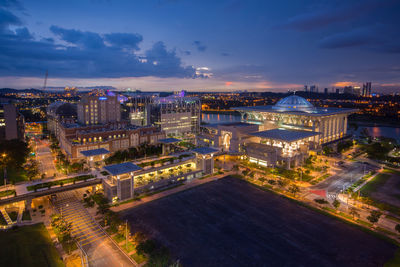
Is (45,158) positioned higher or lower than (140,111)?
lower

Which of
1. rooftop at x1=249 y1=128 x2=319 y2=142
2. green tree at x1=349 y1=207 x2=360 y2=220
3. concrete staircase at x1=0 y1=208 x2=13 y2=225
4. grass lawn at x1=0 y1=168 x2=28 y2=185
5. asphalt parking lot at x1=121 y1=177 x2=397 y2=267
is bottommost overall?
asphalt parking lot at x1=121 y1=177 x2=397 y2=267

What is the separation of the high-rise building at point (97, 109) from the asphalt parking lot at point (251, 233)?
49317 millimetres

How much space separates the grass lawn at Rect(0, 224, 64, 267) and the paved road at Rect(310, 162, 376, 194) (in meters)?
39.0

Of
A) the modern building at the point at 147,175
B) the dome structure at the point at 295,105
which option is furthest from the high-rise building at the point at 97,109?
the dome structure at the point at 295,105

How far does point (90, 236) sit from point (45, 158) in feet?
118

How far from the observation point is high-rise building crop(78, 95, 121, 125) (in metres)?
71.9

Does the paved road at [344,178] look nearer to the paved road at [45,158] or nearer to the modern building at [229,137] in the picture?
the modern building at [229,137]

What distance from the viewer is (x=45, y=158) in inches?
2115

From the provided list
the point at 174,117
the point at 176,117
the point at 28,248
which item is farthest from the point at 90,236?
the point at 176,117

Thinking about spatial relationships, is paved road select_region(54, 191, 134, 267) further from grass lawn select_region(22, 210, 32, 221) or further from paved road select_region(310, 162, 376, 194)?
paved road select_region(310, 162, 376, 194)

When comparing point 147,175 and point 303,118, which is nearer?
point 147,175

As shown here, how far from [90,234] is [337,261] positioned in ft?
87.5

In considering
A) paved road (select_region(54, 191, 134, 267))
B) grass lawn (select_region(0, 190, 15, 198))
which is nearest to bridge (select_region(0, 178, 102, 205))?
paved road (select_region(54, 191, 134, 267))

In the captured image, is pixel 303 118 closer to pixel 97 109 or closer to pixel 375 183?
pixel 375 183
